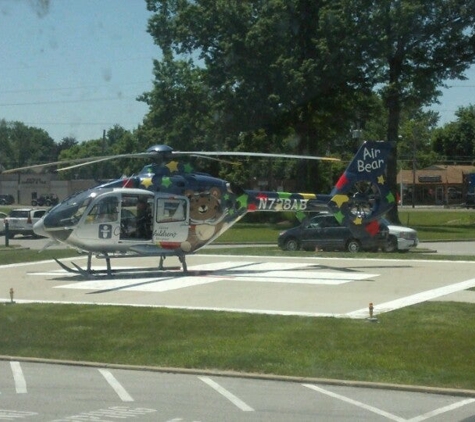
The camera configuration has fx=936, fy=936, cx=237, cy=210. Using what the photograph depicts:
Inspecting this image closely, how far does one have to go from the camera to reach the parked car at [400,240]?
36.6m

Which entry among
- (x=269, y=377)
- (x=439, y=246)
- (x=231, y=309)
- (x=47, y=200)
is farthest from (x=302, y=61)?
(x=269, y=377)

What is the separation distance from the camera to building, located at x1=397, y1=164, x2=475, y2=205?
104 meters

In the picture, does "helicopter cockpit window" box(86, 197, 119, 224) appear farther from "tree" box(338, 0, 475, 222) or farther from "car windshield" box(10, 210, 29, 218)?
"tree" box(338, 0, 475, 222)

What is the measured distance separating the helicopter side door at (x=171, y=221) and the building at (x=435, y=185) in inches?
3144

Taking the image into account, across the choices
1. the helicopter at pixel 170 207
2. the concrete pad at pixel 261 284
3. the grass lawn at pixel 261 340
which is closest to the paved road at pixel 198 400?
the grass lawn at pixel 261 340

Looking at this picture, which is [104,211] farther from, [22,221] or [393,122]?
[393,122]

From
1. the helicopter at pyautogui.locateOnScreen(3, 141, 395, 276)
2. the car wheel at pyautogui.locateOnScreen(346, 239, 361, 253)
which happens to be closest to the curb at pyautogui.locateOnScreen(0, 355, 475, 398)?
the helicopter at pyautogui.locateOnScreen(3, 141, 395, 276)

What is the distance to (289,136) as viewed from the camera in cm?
5647

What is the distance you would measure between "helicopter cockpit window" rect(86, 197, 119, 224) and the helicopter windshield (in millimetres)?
233

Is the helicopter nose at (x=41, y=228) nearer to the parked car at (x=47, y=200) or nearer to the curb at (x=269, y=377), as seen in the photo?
the curb at (x=269, y=377)

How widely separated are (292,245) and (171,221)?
13295mm

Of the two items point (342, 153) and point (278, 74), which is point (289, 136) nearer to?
point (278, 74)

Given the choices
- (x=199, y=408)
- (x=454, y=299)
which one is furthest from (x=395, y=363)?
(x=454, y=299)

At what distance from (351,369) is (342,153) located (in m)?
66.9
